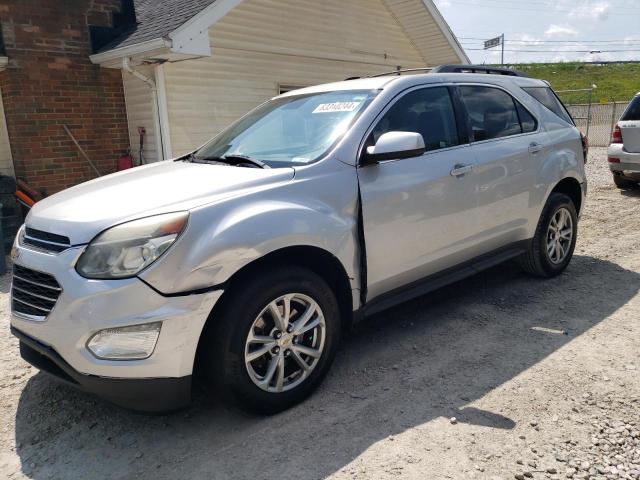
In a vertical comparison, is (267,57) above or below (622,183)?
above

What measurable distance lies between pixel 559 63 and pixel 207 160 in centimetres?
6060

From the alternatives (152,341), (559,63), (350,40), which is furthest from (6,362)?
(559,63)

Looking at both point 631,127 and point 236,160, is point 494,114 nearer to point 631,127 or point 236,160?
point 236,160


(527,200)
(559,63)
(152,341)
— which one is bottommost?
(152,341)

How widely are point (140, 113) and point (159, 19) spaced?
1466 mm

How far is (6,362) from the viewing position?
12.8 feet

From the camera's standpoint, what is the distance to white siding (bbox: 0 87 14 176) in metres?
8.05

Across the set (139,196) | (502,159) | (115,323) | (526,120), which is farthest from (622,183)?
(115,323)

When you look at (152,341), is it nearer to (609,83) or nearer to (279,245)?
(279,245)

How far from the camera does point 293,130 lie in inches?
148

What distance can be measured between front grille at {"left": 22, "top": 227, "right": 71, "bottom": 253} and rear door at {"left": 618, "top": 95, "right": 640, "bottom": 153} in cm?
940

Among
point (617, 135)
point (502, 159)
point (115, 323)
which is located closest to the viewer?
point (115, 323)

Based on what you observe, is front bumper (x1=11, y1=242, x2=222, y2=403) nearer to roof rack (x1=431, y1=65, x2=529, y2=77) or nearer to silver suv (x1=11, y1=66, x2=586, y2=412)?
silver suv (x1=11, y1=66, x2=586, y2=412)

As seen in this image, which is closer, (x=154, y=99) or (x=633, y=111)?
(x=154, y=99)
